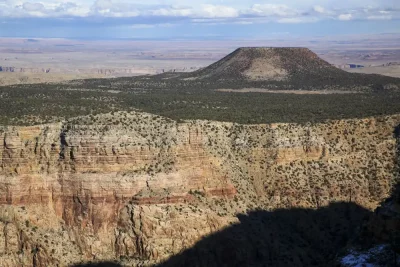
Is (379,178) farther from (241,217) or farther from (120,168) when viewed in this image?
(120,168)

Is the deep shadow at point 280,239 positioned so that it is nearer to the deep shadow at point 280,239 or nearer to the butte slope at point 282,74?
the deep shadow at point 280,239

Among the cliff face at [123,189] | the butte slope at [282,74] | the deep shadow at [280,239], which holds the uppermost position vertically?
the butte slope at [282,74]

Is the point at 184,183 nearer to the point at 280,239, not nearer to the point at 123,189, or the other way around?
the point at 123,189

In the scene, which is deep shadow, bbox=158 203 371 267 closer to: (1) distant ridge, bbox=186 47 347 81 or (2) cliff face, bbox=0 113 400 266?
(2) cliff face, bbox=0 113 400 266

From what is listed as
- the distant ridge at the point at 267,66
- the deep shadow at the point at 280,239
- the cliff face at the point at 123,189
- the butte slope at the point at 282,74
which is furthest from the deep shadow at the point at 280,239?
the distant ridge at the point at 267,66

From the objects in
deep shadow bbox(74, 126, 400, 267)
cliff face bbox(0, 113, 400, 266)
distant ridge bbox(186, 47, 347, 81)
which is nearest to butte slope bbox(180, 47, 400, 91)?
distant ridge bbox(186, 47, 347, 81)

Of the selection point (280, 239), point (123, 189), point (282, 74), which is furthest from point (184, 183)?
point (282, 74)
